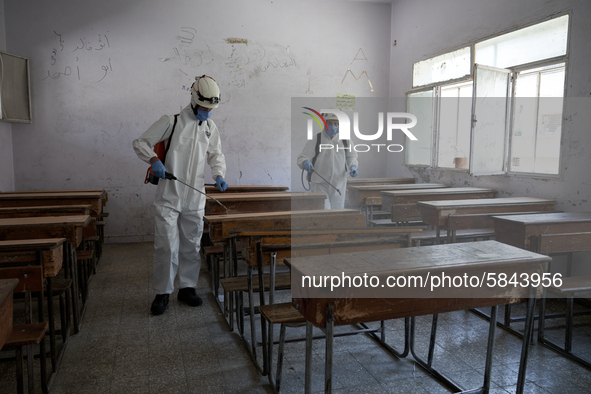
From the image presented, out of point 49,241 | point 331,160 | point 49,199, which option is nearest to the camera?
point 49,241

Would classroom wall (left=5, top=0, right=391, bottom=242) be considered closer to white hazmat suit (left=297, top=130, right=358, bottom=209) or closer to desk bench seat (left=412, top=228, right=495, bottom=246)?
white hazmat suit (left=297, top=130, right=358, bottom=209)

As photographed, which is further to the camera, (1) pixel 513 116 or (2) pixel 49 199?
(1) pixel 513 116

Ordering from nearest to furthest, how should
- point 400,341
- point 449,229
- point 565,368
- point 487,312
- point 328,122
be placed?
point 565,368 → point 400,341 → point 487,312 → point 449,229 → point 328,122

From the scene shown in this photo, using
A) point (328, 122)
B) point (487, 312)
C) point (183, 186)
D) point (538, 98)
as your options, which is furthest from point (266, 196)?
point (538, 98)

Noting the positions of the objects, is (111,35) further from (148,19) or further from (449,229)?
(449,229)

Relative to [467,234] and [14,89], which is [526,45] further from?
[14,89]

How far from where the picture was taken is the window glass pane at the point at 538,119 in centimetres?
397

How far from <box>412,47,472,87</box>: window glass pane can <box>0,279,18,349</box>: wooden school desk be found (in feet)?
15.7

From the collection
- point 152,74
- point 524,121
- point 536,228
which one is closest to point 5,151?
point 152,74

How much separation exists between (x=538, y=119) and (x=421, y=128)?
186 cm

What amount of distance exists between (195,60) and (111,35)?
3.26 feet

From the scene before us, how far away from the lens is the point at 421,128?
600 centimetres

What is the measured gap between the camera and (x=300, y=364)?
230 cm

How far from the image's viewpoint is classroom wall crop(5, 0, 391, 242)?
520 cm
